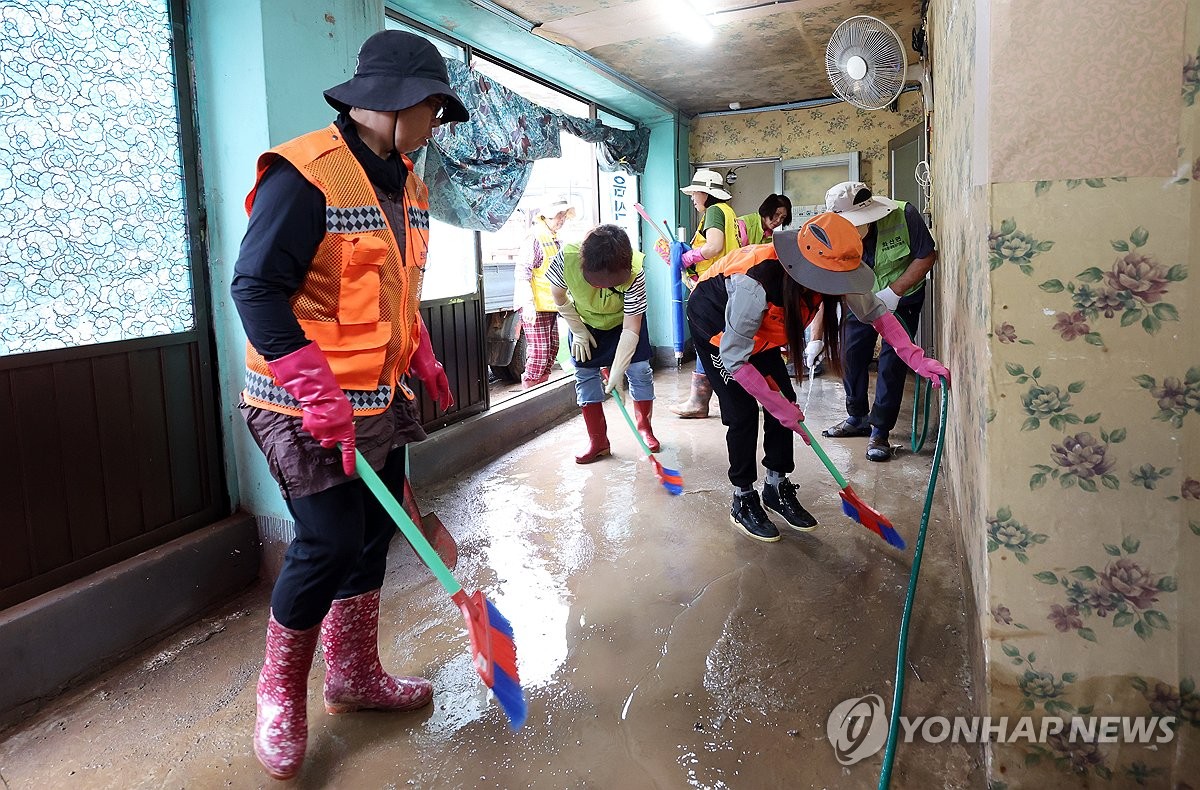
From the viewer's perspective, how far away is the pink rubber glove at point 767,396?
7.17ft

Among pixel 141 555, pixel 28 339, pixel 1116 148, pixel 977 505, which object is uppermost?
pixel 1116 148

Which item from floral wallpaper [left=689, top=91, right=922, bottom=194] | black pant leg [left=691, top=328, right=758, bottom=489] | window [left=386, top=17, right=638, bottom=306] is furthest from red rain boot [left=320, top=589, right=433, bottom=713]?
floral wallpaper [left=689, top=91, right=922, bottom=194]

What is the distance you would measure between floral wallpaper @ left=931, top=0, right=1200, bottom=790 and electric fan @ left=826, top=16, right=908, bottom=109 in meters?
2.93

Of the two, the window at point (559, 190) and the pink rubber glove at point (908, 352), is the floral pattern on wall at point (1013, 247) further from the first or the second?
the window at point (559, 190)

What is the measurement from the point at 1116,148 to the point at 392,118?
1205 millimetres

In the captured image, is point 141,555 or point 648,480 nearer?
point 141,555

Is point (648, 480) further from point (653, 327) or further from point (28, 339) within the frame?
point (653, 327)

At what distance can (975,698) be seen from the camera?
159cm

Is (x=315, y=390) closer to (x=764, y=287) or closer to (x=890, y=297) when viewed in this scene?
(x=764, y=287)

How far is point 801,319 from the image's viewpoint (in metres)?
2.22

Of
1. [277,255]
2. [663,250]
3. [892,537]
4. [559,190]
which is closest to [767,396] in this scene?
[892,537]

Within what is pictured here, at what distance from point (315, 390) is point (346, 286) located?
0.69 feet

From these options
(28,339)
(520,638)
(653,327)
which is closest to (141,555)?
(28,339)

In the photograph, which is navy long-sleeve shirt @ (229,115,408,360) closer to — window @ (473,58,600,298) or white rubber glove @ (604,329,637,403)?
white rubber glove @ (604,329,637,403)
